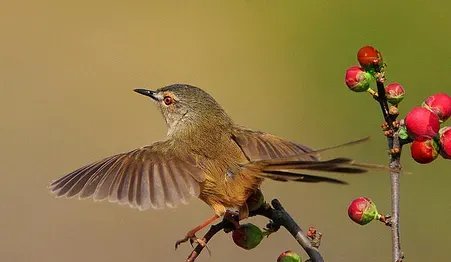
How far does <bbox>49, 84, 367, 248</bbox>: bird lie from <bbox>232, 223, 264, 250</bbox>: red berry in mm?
200

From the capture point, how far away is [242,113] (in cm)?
966

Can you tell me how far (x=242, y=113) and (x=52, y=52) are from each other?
2.65m

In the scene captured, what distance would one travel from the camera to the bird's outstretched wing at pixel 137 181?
141 inches

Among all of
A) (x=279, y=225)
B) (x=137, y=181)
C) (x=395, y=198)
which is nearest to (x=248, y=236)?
(x=279, y=225)

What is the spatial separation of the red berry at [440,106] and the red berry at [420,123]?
3.4 inches

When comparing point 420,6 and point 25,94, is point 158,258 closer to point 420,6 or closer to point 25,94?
point 25,94

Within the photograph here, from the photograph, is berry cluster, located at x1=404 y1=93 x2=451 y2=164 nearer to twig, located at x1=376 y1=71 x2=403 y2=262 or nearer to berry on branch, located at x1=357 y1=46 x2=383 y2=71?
twig, located at x1=376 y1=71 x2=403 y2=262

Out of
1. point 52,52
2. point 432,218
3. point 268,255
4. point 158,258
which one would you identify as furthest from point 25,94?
point 432,218

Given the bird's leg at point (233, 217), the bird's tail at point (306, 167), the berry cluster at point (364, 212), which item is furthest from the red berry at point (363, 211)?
the bird's leg at point (233, 217)

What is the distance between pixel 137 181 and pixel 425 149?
1411 mm

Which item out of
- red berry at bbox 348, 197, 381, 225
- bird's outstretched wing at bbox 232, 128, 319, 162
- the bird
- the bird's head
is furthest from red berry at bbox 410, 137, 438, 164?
the bird's head

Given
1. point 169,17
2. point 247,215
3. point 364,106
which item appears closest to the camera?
point 247,215

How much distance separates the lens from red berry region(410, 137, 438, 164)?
276 cm

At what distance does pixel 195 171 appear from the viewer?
12.5ft
